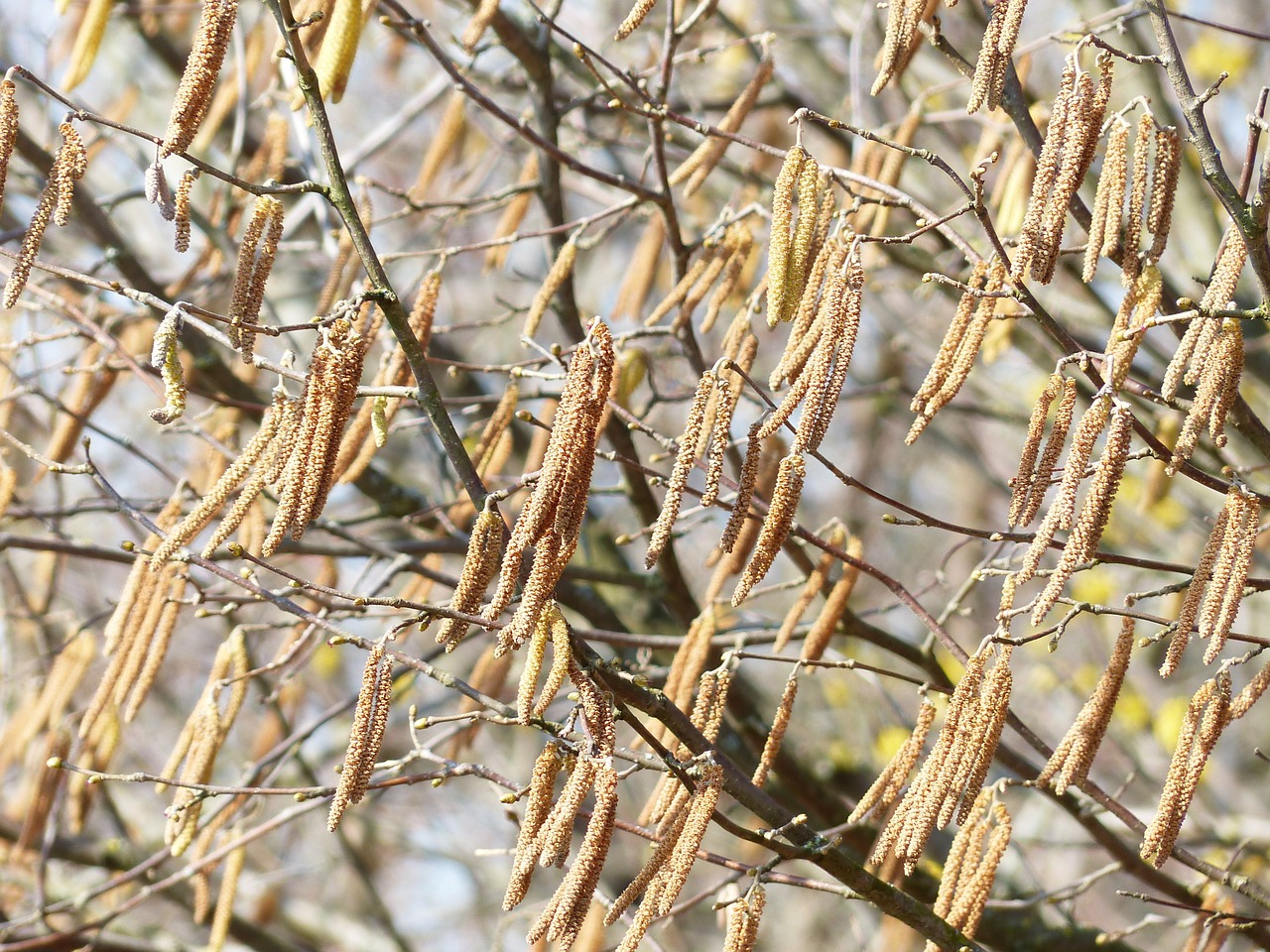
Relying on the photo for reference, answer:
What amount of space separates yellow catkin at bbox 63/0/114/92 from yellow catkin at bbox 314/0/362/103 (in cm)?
74

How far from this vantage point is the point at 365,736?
168 cm

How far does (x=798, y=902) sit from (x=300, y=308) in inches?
229

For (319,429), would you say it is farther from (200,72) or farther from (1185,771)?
(1185,771)

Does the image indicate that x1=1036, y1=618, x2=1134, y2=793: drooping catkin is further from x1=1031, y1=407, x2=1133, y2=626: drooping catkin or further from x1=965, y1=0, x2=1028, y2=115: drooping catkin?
x1=965, y1=0, x2=1028, y2=115: drooping catkin

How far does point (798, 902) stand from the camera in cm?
939

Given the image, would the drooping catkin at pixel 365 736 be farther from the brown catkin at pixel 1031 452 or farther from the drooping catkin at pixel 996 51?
the drooping catkin at pixel 996 51

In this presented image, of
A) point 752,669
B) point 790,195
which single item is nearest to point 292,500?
point 790,195

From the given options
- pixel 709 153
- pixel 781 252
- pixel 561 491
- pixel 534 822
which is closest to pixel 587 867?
pixel 534 822

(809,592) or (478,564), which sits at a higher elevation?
(809,592)

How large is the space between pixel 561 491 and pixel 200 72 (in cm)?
76

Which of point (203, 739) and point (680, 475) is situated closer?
point (680, 475)

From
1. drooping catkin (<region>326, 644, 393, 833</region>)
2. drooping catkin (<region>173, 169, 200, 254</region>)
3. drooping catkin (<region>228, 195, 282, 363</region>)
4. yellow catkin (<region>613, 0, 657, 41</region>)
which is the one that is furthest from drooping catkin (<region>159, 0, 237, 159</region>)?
drooping catkin (<region>326, 644, 393, 833</region>)

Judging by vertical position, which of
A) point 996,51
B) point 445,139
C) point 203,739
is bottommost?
point 203,739

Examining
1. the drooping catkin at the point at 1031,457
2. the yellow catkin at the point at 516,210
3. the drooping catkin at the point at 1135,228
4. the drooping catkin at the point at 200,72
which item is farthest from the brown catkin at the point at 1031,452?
the yellow catkin at the point at 516,210
